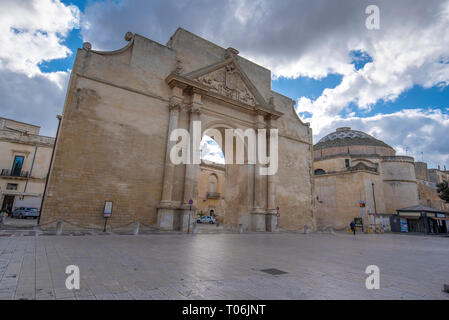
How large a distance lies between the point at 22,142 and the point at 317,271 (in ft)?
102

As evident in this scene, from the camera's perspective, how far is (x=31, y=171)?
2603 centimetres

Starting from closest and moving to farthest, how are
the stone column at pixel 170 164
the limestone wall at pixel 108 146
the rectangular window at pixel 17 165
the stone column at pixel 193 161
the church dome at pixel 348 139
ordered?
the limestone wall at pixel 108 146, the stone column at pixel 170 164, the stone column at pixel 193 161, the rectangular window at pixel 17 165, the church dome at pixel 348 139

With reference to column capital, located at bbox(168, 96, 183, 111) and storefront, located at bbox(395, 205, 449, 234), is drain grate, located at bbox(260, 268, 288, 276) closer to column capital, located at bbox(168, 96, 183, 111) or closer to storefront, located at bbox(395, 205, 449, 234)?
column capital, located at bbox(168, 96, 183, 111)

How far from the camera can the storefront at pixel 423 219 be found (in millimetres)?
23953

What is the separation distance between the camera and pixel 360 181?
27141 mm

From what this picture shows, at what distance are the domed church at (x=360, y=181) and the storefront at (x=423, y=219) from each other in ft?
5.26

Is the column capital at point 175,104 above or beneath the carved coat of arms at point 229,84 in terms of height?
beneath

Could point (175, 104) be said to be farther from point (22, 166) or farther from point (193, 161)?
point (22, 166)

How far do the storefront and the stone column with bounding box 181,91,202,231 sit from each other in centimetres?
2251

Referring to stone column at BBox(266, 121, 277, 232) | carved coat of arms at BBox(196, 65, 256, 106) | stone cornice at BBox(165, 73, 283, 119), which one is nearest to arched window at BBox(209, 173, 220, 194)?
stone column at BBox(266, 121, 277, 232)

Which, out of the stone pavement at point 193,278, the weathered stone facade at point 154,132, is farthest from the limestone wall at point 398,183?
the stone pavement at point 193,278

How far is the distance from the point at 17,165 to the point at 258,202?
24.8 meters

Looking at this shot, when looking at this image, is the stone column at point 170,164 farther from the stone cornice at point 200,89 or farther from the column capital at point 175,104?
the stone cornice at point 200,89
